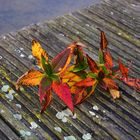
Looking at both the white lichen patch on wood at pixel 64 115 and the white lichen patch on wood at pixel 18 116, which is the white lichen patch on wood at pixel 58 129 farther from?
the white lichen patch on wood at pixel 18 116

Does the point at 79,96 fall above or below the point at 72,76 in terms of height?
below

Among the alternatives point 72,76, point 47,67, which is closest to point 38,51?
point 47,67

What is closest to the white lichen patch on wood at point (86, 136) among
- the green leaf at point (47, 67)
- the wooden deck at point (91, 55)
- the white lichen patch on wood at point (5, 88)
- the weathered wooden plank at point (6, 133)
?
the wooden deck at point (91, 55)

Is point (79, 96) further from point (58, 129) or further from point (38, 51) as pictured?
point (38, 51)

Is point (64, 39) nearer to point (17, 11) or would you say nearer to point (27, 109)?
point (27, 109)

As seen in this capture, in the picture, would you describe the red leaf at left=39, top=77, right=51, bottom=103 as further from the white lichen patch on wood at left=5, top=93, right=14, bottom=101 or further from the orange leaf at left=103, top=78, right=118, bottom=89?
the orange leaf at left=103, top=78, right=118, bottom=89

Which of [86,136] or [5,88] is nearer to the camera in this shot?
[86,136]

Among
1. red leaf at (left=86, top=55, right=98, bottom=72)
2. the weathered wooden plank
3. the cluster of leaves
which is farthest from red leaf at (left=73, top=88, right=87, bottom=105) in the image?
the weathered wooden plank

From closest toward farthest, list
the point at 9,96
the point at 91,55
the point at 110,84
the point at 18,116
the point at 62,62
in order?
1. the point at 18,116
2. the point at 62,62
3. the point at 9,96
4. the point at 110,84
5. the point at 91,55
